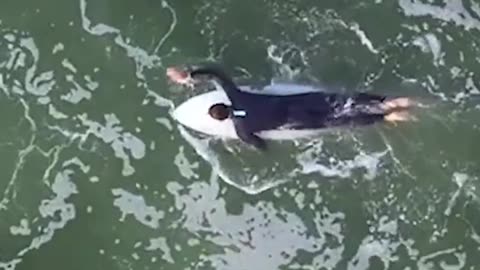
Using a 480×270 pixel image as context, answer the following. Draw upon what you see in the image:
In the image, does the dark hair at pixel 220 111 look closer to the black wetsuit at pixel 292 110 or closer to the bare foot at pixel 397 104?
the black wetsuit at pixel 292 110

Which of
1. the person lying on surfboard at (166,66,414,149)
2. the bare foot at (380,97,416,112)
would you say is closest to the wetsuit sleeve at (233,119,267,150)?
the person lying on surfboard at (166,66,414,149)

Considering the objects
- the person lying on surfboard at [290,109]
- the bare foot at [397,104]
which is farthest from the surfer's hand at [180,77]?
the bare foot at [397,104]

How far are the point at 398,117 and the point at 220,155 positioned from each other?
8.0 inches

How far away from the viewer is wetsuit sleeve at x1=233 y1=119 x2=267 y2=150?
5.47ft

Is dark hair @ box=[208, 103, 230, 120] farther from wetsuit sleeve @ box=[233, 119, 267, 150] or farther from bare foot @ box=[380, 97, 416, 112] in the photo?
bare foot @ box=[380, 97, 416, 112]

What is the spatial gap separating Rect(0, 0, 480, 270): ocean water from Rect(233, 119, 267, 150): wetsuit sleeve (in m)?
0.02

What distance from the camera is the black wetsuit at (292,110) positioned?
1666 mm

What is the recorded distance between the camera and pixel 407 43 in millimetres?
1701

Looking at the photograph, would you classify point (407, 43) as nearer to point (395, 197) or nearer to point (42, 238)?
point (395, 197)

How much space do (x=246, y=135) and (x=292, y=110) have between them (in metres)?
0.06

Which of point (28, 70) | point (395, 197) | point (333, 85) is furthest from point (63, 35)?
point (395, 197)

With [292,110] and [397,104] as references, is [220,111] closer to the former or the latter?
[292,110]

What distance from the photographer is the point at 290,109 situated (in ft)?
5.46

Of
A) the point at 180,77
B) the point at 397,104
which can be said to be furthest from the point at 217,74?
the point at 397,104
